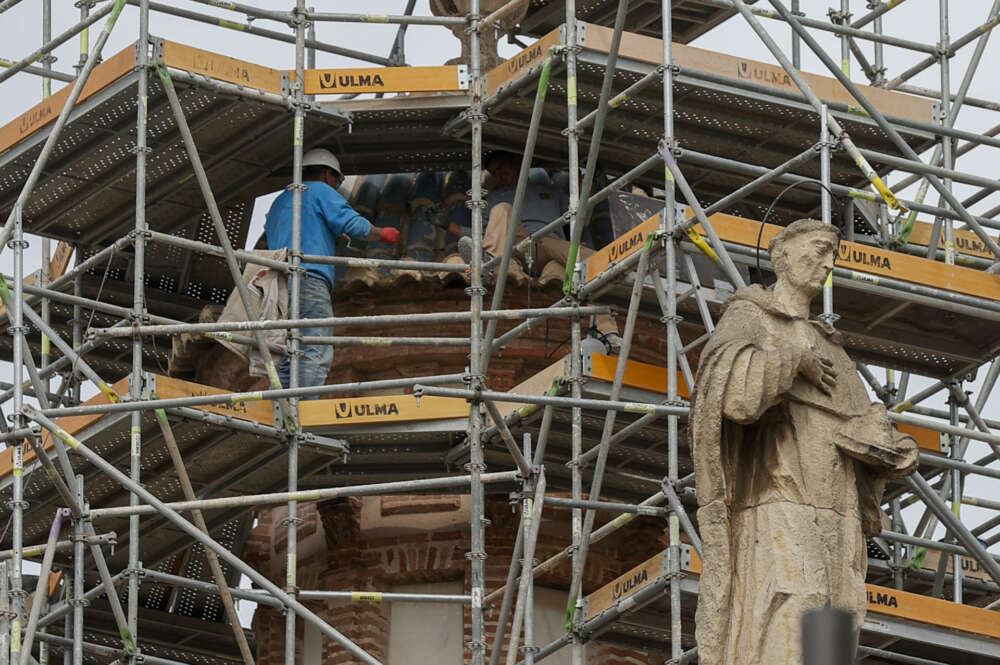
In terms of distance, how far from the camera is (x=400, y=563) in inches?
1026

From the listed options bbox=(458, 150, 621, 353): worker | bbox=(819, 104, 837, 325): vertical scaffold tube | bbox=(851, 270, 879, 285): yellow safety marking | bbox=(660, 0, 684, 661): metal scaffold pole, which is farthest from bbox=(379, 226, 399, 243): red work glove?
bbox=(851, 270, 879, 285): yellow safety marking

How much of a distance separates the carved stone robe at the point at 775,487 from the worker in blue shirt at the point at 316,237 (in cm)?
949

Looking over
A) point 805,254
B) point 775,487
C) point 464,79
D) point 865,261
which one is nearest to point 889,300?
point 865,261

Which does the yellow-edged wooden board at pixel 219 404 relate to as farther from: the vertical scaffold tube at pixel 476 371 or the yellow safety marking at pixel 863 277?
the yellow safety marking at pixel 863 277

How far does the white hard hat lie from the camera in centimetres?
2516

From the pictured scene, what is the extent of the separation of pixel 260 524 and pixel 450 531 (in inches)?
77.5

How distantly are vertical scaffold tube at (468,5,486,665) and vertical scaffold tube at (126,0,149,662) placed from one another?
97.6 inches

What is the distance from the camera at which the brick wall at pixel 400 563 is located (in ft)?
84.2

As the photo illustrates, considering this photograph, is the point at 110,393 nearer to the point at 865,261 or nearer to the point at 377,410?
the point at 377,410

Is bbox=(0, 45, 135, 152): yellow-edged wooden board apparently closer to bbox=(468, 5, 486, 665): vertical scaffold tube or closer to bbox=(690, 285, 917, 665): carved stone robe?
bbox=(468, 5, 486, 665): vertical scaffold tube

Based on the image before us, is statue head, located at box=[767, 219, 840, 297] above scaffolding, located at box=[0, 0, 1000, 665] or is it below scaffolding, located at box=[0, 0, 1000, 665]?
below

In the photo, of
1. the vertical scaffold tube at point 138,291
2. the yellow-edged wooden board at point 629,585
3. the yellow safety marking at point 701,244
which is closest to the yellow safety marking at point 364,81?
the vertical scaffold tube at point 138,291

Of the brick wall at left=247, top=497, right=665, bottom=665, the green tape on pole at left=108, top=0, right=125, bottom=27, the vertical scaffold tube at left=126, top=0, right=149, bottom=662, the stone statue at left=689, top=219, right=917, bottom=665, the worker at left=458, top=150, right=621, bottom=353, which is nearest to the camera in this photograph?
the stone statue at left=689, top=219, right=917, bottom=665

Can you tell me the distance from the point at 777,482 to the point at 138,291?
9.16m
